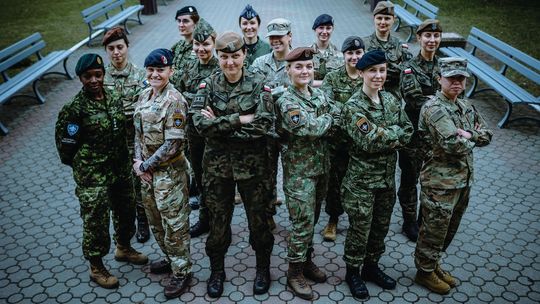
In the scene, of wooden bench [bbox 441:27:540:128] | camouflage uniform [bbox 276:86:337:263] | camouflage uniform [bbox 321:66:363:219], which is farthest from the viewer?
wooden bench [bbox 441:27:540:128]

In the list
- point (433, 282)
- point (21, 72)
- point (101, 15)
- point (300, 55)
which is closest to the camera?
point (300, 55)

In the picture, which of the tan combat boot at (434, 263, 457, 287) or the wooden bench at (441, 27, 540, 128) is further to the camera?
the wooden bench at (441, 27, 540, 128)

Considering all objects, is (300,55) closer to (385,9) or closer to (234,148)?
(234,148)

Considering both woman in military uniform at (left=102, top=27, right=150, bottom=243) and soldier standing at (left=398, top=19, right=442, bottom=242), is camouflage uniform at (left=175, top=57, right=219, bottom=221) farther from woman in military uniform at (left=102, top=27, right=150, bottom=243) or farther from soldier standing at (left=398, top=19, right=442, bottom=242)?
soldier standing at (left=398, top=19, right=442, bottom=242)

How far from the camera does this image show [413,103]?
4.91 meters

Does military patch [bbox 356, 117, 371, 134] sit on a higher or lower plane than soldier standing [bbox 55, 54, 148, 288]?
higher

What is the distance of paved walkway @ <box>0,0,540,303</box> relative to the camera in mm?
4223

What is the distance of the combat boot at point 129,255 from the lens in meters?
4.64

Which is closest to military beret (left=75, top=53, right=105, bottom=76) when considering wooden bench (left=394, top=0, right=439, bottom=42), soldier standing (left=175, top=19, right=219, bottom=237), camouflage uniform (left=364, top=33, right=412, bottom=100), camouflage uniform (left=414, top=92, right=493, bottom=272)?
soldier standing (left=175, top=19, right=219, bottom=237)

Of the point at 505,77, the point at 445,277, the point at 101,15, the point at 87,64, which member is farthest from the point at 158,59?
the point at 101,15

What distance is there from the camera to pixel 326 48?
5.34 meters

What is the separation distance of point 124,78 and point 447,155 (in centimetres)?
348

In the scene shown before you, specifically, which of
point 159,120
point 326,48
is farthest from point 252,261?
point 326,48

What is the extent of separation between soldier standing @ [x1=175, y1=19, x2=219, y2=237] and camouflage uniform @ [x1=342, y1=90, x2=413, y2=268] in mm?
1756
